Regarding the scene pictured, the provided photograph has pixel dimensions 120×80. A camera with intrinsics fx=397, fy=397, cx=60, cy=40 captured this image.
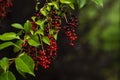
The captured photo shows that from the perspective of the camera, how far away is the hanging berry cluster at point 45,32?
1.72m

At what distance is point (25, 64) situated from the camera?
5.32 ft

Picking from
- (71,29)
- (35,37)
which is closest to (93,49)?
(71,29)

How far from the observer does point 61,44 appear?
2895 mm

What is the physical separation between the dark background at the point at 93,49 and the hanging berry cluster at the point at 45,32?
3.84ft

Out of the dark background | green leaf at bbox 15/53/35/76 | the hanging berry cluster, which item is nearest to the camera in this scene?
green leaf at bbox 15/53/35/76

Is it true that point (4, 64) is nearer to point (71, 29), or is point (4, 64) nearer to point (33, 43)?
point (33, 43)

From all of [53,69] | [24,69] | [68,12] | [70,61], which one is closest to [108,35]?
[70,61]

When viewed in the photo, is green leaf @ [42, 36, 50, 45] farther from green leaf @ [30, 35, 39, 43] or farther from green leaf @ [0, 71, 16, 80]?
green leaf @ [0, 71, 16, 80]

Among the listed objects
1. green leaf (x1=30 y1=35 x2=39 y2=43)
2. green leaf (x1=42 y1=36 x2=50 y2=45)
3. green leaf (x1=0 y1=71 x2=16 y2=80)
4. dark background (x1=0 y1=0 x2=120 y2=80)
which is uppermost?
green leaf (x1=30 y1=35 x2=39 y2=43)

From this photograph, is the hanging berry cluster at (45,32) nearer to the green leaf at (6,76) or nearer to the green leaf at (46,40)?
the green leaf at (46,40)

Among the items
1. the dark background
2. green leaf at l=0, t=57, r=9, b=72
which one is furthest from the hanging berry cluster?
the dark background

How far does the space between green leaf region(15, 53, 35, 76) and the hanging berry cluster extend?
65 millimetres

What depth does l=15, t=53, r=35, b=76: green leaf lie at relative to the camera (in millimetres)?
1620

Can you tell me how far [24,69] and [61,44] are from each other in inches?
50.6
